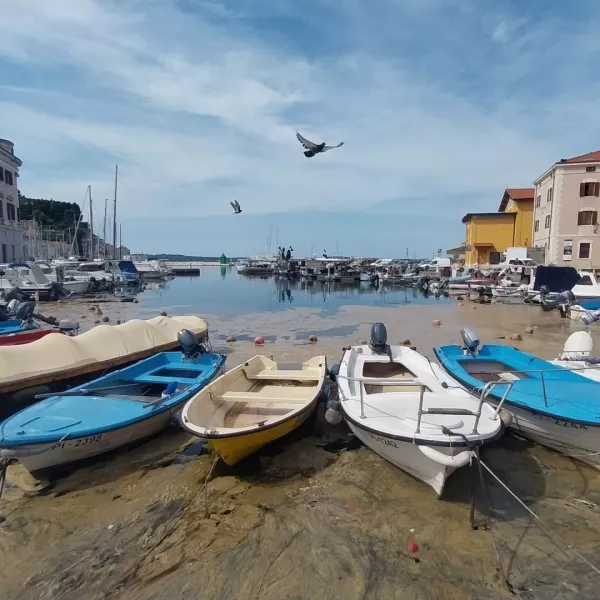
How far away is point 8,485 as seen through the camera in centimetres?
609

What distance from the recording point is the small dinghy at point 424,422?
515 centimetres

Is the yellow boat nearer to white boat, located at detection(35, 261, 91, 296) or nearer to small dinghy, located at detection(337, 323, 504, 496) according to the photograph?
small dinghy, located at detection(337, 323, 504, 496)

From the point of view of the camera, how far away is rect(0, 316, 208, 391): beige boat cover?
8070 mm

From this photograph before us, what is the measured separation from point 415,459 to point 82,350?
23.4ft

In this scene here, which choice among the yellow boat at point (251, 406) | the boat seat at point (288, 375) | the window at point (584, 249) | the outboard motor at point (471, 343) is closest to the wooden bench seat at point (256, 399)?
the yellow boat at point (251, 406)

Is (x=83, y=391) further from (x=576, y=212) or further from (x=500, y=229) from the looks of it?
(x=500, y=229)

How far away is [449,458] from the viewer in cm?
504

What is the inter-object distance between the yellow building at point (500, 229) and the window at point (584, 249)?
418 inches

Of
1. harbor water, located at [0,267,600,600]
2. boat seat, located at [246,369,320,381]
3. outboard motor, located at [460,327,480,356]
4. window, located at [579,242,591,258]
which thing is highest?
window, located at [579,242,591,258]

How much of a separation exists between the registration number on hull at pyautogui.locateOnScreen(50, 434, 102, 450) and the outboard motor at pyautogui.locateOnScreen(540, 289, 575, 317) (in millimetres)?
23349

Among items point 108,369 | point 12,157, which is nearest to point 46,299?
point 12,157

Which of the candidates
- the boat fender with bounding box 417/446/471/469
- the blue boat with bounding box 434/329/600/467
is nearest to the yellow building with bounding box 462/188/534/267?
the blue boat with bounding box 434/329/600/467

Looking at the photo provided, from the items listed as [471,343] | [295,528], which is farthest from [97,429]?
[471,343]

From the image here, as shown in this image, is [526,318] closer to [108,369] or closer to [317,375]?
[317,375]
